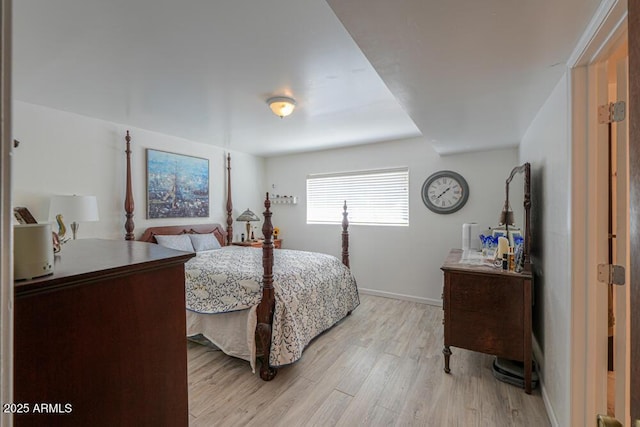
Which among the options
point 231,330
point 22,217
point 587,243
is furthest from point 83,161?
point 587,243

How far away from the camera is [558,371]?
165 cm

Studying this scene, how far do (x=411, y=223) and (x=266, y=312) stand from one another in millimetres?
2549

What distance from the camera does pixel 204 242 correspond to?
397cm

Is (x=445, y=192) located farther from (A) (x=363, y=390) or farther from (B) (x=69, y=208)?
(B) (x=69, y=208)

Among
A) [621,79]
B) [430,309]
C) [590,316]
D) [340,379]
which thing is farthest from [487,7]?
[430,309]

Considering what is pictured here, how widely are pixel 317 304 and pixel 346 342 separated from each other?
1.54 ft

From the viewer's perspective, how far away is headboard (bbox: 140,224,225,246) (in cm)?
357

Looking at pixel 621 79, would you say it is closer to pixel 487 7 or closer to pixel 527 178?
pixel 487 7

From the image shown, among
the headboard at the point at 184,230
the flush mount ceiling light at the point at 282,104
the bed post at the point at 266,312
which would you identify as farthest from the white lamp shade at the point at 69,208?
the flush mount ceiling light at the point at 282,104

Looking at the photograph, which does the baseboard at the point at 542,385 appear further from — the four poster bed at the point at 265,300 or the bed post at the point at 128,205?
the bed post at the point at 128,205

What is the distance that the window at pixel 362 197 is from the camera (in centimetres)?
421

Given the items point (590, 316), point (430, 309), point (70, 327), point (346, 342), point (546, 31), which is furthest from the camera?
point (430, 309)

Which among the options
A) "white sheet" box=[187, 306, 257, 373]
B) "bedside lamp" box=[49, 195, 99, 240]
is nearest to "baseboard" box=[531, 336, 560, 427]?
"white sheet" box=[187, 306, 257, 373]

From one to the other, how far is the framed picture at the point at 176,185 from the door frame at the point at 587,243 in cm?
406
